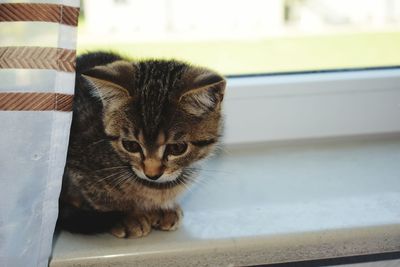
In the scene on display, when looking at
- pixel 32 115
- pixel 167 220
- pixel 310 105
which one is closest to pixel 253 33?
pixel 310 105

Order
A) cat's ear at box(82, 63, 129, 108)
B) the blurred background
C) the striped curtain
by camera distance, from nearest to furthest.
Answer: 1. the striped curtain
2. cat's ear at box(82, 63, 129, 108)
3. the blurred background

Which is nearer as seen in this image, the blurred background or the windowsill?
the windowsill

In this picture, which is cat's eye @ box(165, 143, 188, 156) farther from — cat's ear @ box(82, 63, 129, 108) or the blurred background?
the blurred background

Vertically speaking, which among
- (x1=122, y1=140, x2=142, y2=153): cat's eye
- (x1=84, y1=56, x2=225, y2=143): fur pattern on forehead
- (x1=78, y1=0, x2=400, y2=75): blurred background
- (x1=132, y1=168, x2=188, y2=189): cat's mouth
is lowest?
(x1=132, y1=168, x2=188, y2=189): cat's mouth

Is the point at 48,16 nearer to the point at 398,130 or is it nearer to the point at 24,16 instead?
the point at 24,16

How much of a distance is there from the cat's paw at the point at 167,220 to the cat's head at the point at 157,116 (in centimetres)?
7

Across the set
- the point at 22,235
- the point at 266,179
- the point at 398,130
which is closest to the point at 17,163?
the point at 22,235

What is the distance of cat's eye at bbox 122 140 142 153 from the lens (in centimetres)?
99

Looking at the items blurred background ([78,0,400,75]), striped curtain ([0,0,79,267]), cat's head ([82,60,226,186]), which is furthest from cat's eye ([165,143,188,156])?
blurred background ([78,0,400,75])

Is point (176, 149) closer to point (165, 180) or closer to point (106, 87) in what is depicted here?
point (165, 180)

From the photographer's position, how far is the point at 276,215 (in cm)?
100

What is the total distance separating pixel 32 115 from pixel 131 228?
0.31m

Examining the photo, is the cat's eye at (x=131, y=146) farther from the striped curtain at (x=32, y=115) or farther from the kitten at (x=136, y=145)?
the striped curtain at (x=32, y=115)

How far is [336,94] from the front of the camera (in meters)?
1.30
